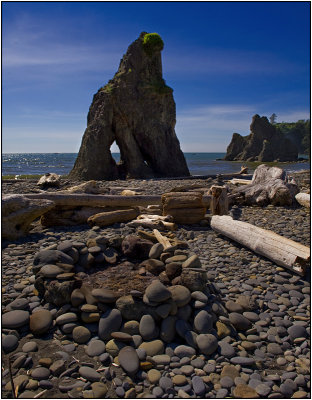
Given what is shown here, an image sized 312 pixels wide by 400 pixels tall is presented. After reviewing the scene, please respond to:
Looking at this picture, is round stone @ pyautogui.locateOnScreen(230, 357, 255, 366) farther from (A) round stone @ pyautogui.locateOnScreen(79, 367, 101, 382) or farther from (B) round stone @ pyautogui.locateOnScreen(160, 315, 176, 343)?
(A) round stone @ pyautogui.locateOnScreen(79, 367, 101, 382)

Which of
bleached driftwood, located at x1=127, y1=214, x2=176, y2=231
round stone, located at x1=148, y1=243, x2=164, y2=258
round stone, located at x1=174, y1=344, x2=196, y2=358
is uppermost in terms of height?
bleached driftwood, located at x1=127, y1=214, x2=176, y2=231

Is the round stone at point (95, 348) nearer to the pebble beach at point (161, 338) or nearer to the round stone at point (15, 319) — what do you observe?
the pebble beach at point (161, 338)

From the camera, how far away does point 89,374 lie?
2969 mm

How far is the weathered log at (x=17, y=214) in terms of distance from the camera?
264 inches

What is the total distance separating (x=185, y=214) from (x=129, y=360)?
5354 mm

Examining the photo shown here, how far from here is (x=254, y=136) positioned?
86.5 m

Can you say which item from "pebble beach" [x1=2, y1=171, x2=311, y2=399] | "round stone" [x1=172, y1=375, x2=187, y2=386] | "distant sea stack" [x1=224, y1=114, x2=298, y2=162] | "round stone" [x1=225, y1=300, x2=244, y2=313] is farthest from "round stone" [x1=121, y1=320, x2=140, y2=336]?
"distant sea stack" [x1=224, y1=114, x2=298, y2=162]

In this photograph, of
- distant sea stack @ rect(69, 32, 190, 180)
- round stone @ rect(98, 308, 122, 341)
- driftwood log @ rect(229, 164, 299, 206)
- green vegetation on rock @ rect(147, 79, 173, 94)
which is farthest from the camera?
green vegetation on rock @ rect(147, 79, 173, 94)

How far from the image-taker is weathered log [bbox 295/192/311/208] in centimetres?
1027

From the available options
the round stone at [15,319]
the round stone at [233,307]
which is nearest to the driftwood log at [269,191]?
the round stone at [233,307]

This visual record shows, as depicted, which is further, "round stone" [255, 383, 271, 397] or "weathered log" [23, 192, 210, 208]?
"weathered log" [23, 192, 210, 208]

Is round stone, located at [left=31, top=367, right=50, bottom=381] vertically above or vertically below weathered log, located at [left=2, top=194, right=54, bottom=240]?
below

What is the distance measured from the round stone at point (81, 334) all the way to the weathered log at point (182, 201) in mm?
4919

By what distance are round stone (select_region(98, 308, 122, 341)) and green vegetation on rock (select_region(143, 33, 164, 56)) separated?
971 inches
